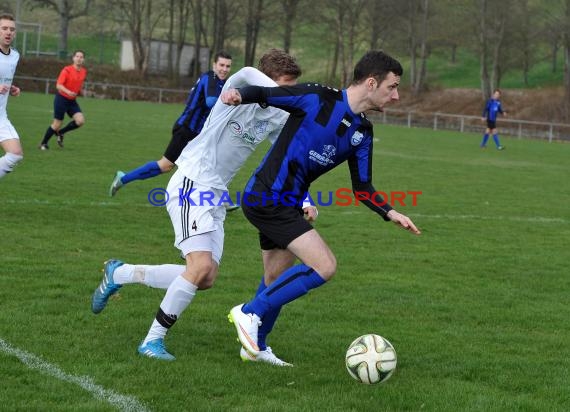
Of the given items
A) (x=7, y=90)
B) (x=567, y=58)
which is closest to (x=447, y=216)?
(x=7, y=90)

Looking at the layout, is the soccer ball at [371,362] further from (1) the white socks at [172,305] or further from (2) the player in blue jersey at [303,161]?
(1) the white socks at [172,305]

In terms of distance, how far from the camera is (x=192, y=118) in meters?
11.1

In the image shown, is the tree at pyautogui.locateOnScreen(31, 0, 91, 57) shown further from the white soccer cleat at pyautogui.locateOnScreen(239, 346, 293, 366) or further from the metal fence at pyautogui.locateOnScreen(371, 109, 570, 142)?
the white soccer cleat at pyautogui.locateOnScreen(239, 346, 293, 366)

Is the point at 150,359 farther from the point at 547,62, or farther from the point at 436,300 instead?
the point at 547,62

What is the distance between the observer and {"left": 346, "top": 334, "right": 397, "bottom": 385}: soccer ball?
15.6 feet

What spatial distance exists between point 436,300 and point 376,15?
159 ft

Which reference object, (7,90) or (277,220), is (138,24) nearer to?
(7,90)

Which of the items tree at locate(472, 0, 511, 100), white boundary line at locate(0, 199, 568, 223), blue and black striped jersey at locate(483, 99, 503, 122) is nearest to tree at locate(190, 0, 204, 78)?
tree at locate(472, 0, 511, 100)

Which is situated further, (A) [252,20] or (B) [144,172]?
(A) [252,20]

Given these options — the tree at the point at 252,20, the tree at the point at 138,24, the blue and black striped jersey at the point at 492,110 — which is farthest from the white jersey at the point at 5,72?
the tree at the point at 252,20

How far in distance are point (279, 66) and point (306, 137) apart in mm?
586

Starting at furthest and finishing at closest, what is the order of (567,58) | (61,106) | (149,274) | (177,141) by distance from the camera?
(567,58) < (61,106) < (177,141) < (149,274)

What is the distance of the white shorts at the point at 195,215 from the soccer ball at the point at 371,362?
1.03 meters

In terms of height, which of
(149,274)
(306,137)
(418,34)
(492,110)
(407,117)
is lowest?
(149,274)
